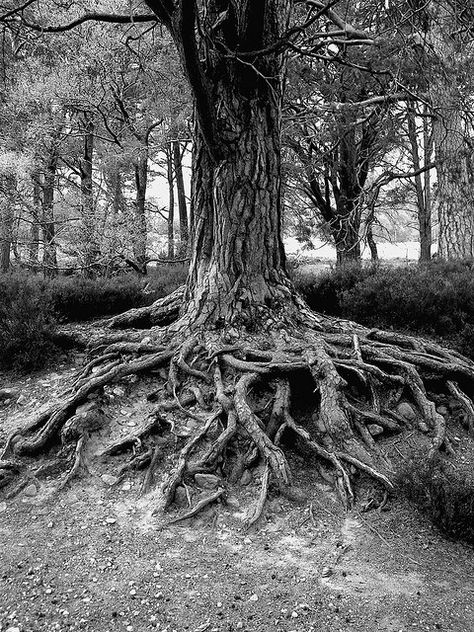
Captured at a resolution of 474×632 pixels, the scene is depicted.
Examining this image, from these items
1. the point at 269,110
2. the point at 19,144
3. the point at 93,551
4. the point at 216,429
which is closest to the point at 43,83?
the point at 19,144

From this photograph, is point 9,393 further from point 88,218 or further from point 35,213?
point 35,213

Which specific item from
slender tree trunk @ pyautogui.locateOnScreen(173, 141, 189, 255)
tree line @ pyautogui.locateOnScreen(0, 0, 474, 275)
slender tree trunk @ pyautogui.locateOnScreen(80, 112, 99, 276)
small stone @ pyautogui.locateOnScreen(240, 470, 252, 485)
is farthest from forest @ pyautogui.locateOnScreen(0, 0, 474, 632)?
slender tree trunk @ pyautogui.locateOnScreen(173, 141, 189, 255)

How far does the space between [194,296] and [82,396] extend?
147 centimetres

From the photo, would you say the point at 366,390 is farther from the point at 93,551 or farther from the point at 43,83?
the point at 43,83

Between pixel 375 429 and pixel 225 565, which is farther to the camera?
pixel 375 429

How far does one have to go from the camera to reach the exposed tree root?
377 centimetres

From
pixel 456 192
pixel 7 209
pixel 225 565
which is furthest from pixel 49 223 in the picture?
pixel 225 565

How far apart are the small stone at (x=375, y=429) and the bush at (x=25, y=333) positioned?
369 centimetres

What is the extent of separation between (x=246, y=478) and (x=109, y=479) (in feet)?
3.33

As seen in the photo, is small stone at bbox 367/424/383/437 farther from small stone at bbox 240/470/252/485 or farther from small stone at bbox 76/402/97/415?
small stone at bbox 76/402/97/415

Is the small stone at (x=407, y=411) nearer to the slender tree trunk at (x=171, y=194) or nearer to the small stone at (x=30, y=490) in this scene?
the small stone at (x=30, y=490)

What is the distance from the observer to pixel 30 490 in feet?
12.2

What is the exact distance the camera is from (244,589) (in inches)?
108

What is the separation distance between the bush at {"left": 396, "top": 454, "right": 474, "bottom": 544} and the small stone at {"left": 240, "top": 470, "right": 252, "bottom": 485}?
40.3 inches
